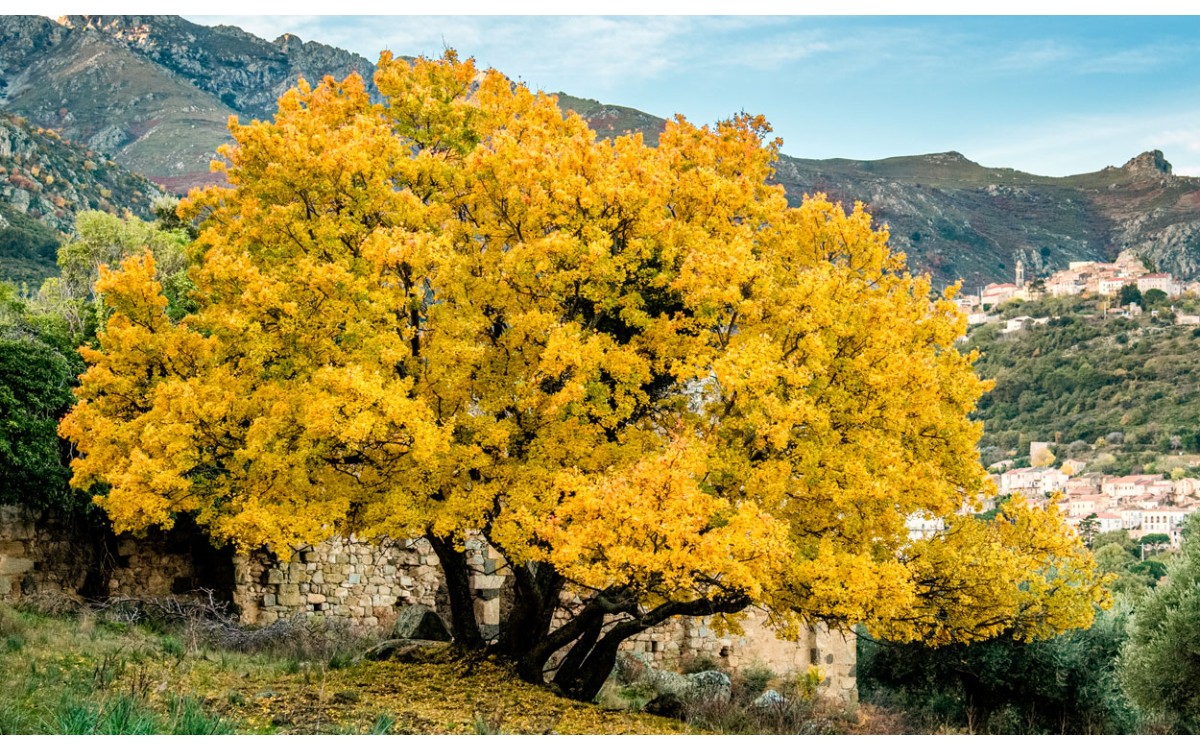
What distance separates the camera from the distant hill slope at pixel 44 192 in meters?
47.8

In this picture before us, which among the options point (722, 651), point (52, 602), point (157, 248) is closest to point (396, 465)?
point (52, 602)

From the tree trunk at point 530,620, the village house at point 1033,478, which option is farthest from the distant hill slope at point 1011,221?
the tree trunk at point 530,620

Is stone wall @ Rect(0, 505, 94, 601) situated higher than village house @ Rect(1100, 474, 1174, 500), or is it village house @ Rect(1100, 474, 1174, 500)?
stone wall @ Rect(0, 505, 94, 601)

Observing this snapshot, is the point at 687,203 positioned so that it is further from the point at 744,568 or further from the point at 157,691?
the point at 157,691

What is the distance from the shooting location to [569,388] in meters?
10.8

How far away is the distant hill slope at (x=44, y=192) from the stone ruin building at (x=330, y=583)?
1210 inches

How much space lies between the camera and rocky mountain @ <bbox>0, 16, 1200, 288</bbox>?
108062mm

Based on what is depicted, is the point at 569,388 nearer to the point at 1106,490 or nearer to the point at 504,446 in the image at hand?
the point at 504,446

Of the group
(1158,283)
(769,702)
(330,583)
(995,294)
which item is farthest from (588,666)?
(995,294)

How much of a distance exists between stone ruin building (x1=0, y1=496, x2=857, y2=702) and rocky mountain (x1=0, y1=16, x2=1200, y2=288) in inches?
2851

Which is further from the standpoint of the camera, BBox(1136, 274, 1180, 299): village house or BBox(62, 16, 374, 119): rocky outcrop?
BBox(62, 16, 374, 119): rocky outcrop

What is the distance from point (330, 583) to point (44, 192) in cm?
5012

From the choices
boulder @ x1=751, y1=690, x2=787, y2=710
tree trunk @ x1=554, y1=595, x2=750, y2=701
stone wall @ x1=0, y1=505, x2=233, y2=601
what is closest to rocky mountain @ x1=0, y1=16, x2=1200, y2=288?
stone wall @ x1=0, y1=505, x2=233, y2=601

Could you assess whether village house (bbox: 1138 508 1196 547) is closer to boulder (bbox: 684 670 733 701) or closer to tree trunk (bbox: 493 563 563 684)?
boulder (bbox: 684 670 733 701)
